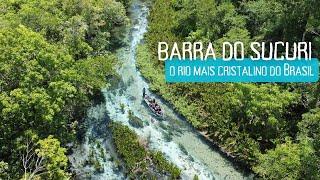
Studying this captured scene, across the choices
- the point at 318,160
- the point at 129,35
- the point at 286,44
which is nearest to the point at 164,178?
the point at 318,160

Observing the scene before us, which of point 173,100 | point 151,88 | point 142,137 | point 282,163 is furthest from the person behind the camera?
point 151,88

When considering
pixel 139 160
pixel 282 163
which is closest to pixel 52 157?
pixel 139 160

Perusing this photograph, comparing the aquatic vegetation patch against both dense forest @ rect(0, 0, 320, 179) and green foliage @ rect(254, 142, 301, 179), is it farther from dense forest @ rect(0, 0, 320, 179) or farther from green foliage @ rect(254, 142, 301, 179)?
green foliage @ rect(254, 142, 301, 179)

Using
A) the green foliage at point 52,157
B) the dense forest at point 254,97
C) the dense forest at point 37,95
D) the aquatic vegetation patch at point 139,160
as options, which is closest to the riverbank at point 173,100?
the dense forest at point 254,97

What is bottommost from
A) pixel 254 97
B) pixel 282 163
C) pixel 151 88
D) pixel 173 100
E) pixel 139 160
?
pixel 139 160

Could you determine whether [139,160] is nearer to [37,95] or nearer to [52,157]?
[52,157]

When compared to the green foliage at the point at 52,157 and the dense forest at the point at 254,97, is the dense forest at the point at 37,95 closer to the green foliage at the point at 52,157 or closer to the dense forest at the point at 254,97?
the green foliage at the point at 52,157

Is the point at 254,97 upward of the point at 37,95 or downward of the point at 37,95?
downward
